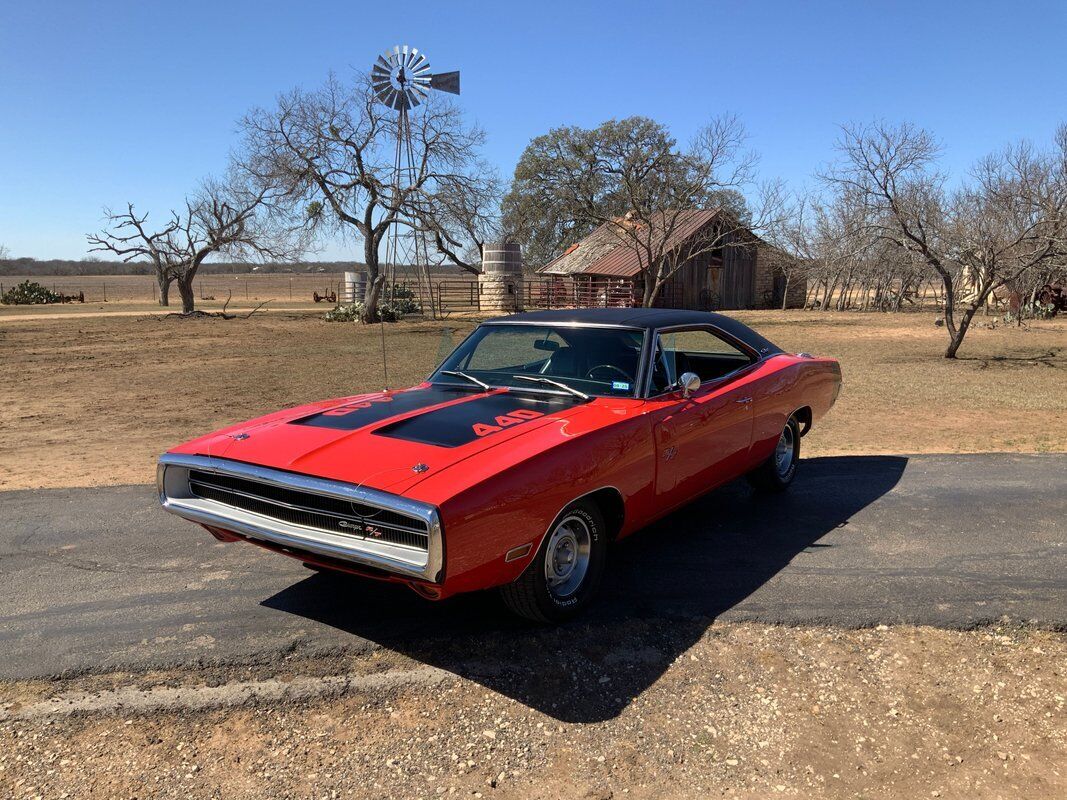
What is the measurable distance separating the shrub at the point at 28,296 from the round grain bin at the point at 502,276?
2943cm

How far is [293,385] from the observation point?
13305 mm

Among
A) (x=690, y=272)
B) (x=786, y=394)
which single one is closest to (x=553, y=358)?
(x=786, y=394)

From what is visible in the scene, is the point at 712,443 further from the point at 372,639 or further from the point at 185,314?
the point at 185,314

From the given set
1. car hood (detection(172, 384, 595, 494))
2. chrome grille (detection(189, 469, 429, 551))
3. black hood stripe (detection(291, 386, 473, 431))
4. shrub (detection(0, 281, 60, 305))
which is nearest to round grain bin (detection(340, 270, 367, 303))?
shrub (detection(0, 281, 60, 305))

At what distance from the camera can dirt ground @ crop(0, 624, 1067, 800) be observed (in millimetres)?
2553

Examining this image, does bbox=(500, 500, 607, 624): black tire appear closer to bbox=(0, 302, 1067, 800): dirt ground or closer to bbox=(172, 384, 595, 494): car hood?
bbox=(0, 302, 1067, 800): dirt ground

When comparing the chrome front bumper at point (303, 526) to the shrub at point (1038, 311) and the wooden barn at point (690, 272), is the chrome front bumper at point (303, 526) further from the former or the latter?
the shrub at point (1038, 311)

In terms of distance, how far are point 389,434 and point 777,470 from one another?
3.39 meters

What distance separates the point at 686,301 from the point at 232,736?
38.3 m

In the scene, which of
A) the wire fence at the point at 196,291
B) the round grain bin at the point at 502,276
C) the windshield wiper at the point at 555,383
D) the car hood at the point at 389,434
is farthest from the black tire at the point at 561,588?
the wire fence at the point at 196,291

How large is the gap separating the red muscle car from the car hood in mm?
12

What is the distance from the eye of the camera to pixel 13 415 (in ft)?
33.9

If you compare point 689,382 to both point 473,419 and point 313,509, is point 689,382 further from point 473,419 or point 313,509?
point 313,509

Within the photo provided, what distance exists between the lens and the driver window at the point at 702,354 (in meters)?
4.82
